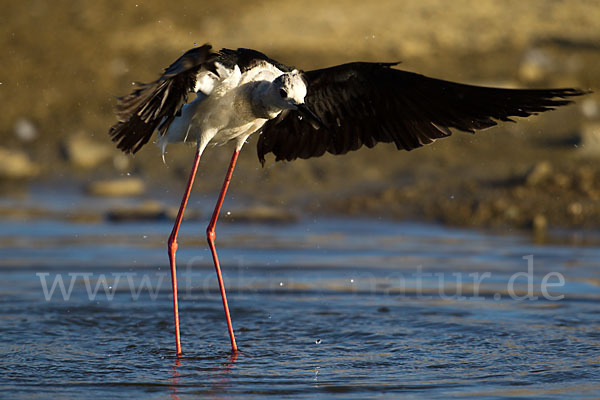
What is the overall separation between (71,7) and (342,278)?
1026 centimetres

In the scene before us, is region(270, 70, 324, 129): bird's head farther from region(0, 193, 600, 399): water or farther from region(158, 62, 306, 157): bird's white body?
region(0, 193, 600, 399): water

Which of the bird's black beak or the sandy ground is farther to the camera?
the sandy ground

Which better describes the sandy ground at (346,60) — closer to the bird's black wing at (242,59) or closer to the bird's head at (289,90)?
the bird's black wing at (242,59)

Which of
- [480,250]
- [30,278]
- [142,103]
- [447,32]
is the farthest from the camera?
[447,32]

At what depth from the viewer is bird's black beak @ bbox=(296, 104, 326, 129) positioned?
600 centimetres

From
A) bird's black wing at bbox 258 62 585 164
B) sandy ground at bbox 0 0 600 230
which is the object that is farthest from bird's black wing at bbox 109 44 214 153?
sandy ground at bbox 0 0 600 230

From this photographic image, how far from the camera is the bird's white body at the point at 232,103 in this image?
6199 millimetres

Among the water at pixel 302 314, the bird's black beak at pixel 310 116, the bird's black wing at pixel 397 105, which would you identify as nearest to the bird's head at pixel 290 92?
the bird's black beak at pixel 310 116

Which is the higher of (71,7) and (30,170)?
(71,7)

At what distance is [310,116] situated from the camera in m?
6.03

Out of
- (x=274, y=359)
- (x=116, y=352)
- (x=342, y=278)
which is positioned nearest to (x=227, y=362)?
(x=274, y=359)

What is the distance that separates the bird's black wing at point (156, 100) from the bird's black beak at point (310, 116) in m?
0.62

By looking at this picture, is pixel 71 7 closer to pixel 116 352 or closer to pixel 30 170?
pixel 30 170

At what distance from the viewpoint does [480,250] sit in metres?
9.52
